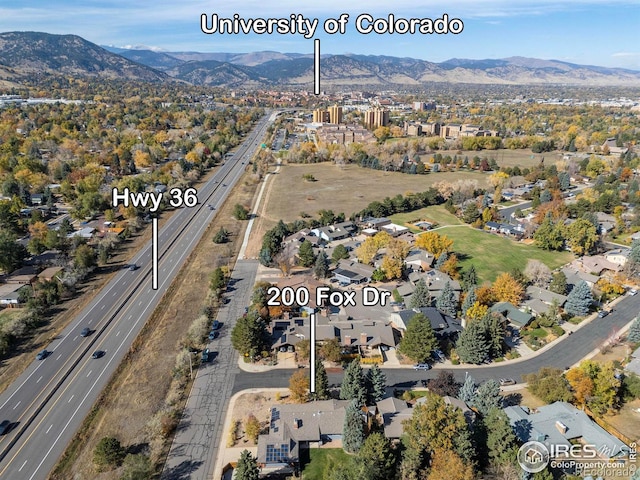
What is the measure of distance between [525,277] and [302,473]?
43760 mm

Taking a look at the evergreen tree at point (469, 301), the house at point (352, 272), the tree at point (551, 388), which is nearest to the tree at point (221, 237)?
the house at point (352, 272)

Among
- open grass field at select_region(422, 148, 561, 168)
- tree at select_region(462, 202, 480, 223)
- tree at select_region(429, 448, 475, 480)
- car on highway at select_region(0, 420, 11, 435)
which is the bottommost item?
car on highway at select_region(0, 420, 11, 435)

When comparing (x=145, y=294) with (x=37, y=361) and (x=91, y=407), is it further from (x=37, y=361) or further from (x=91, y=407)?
(x=91, y=407)

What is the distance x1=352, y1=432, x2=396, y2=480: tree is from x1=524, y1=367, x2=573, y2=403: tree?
17.7m

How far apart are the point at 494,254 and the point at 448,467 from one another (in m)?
50.6

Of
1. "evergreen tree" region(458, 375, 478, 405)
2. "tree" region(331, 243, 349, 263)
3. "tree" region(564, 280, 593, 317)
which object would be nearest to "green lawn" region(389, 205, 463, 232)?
Answer: "tree" region(331, 243, 349, 263)

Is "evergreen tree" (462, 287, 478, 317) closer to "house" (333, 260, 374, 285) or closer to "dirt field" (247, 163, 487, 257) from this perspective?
"house" (333, 260, 374, 285)

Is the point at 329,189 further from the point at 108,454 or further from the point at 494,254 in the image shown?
the point at 108,454

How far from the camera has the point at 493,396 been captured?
113ft

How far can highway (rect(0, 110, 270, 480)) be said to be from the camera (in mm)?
33500

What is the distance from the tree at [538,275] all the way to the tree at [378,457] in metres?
40.5

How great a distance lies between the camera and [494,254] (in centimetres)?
7100

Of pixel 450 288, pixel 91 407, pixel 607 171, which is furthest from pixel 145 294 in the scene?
pixel 607 171

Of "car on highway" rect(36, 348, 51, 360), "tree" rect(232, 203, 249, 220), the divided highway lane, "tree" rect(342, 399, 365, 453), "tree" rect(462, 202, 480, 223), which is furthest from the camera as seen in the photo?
"tree" rect(232, 203, 249, 220)
